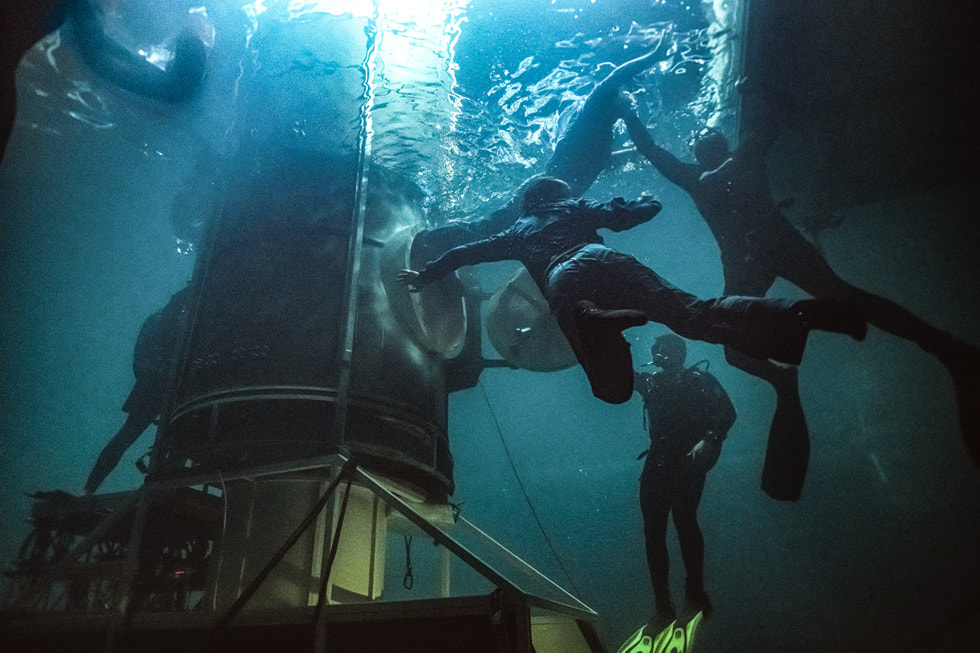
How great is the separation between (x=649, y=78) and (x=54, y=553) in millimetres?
13243

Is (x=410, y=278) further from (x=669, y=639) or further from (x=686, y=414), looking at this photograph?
(x=669, y=639)

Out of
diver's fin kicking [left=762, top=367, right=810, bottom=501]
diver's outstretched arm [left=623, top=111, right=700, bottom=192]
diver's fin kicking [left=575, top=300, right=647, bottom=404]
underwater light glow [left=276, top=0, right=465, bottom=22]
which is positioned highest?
underwater light glow [left=276, top=0, right=465, bottom=22]

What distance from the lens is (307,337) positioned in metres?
5.35

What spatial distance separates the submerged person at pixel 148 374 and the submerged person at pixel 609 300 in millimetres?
4256

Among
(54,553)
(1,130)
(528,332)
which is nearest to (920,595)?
(528,332)

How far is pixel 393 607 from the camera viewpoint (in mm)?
3125

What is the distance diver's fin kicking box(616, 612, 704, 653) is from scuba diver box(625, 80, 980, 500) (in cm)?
221

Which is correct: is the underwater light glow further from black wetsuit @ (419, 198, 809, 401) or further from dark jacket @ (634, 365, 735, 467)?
dark jacket @ (634, 365, 735, 467)

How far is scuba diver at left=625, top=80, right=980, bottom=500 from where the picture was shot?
4516 mm

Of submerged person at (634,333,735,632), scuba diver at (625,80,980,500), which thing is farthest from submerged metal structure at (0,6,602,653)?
scuba diver at (625,80,980,500)

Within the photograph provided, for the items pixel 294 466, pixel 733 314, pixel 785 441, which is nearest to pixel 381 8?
pixel 294 466

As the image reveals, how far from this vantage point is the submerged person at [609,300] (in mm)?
3775

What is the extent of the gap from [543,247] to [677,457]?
162 inches

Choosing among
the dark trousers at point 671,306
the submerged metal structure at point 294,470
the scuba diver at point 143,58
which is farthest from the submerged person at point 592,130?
the scuba diver at point 143,58
